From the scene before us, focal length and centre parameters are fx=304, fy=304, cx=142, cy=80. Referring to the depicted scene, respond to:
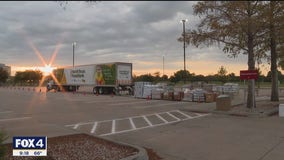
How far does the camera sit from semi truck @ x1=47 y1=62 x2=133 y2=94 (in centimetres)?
3516

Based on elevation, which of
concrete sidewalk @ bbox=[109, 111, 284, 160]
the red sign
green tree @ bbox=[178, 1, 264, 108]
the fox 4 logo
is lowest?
concrete sidewalk @ bbox=[109, 111, 284, 160]

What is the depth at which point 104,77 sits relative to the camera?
36.3 m

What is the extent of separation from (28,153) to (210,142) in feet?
18.7

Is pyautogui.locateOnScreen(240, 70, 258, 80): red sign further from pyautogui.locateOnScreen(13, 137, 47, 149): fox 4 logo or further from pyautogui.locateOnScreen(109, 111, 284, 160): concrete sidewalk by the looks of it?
pyautogui.locateOnScreen(13, 137, 47, 149): fox 4 logo

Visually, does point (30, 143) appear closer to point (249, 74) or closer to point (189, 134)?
point (189, 134)

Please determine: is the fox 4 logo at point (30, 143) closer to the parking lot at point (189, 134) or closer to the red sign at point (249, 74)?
the parking lot at point (189, 134)

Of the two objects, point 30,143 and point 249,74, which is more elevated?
point 249,74

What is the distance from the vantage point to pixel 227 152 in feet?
25.4

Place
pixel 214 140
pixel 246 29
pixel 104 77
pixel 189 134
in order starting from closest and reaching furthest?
pixel 214 140 → pixel 189 134 → pixel 246 29 → pixel 104 77

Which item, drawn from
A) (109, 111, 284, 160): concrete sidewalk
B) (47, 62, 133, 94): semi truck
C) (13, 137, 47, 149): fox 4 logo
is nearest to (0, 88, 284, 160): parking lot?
(109, 111, 284, 160): concrete sidewalk

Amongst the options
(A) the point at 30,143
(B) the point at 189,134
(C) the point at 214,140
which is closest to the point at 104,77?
(B) the point at 189,134

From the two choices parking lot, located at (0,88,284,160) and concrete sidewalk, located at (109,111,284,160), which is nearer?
concrete sidewalk, located at (109,111,284,160)

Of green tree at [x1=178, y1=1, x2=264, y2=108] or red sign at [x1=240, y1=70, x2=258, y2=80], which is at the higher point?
green tree at [x1=178, y1=1, x2=264, y2=108]

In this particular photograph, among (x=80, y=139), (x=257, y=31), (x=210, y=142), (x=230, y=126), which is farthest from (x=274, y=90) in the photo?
(x=80, y=139)
